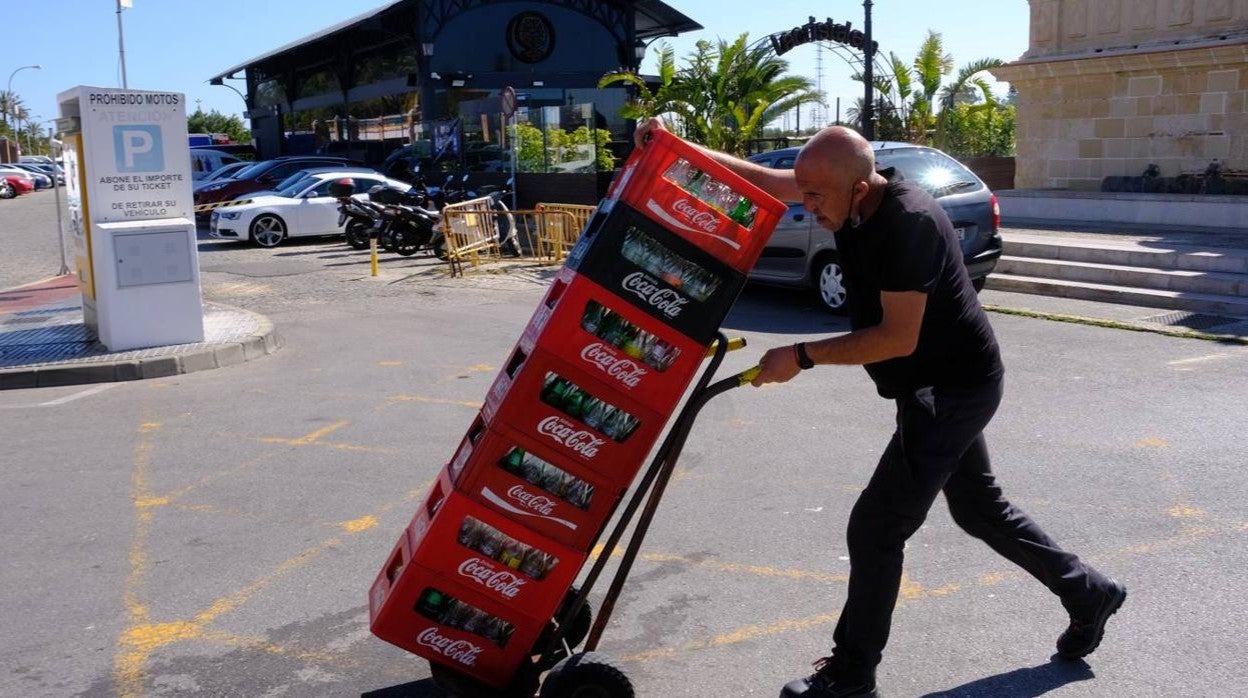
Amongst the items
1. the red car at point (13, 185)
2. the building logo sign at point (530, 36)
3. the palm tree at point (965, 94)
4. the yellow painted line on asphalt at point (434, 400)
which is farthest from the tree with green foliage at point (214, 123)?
the yellow painted line on asphalt at point (434, 400)

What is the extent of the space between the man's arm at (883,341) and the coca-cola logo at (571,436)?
597 millimetres

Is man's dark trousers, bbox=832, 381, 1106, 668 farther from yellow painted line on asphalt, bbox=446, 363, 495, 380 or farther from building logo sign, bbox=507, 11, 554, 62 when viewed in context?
building logo sign, bbox=507, 11, 554, 62

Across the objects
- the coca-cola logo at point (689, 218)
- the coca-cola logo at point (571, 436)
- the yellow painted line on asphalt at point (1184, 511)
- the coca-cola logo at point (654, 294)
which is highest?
the coca-cola logo at point (689, 218)

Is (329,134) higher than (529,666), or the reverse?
(329,134)

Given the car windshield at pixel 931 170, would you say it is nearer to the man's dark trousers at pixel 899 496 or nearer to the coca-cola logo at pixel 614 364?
the man's dark trousers at pixel 899 496

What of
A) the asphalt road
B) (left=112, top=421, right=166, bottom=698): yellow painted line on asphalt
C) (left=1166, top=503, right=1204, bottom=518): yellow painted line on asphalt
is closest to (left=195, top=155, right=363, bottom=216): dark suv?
the asphalt road

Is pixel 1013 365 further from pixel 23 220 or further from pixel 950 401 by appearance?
pixel 23 220

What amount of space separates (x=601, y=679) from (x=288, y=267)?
15.1 m

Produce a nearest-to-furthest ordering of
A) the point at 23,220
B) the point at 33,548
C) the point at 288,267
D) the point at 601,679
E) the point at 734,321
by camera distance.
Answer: the point at 601,679, the point at 33,548, the point at 734,321, the point at 288,267, the point at 23,220

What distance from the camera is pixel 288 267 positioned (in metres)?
17.5

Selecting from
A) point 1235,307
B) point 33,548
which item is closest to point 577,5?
point 1235,307

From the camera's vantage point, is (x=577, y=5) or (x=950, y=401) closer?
(x=950, y=401)

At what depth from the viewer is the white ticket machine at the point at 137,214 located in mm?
10078

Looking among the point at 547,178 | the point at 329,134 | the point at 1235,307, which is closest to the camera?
the point at 1235,307
